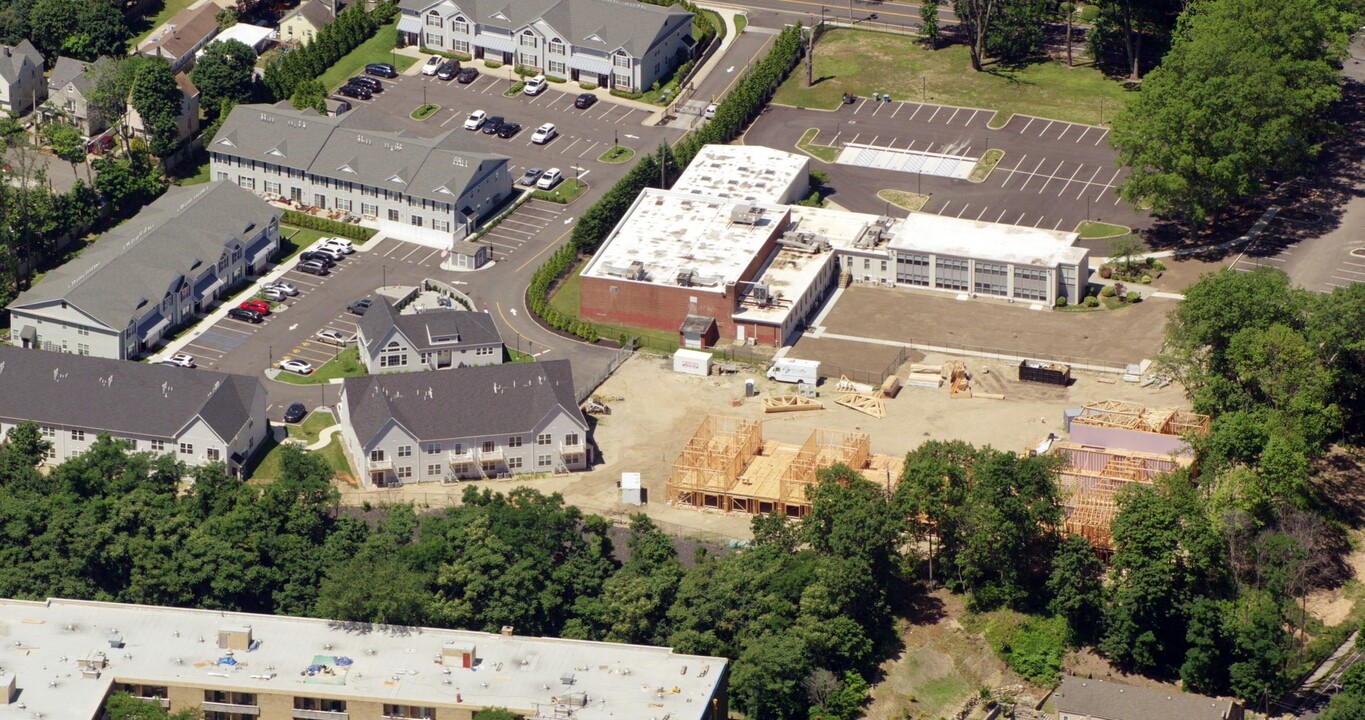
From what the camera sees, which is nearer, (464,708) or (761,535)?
(464,708)

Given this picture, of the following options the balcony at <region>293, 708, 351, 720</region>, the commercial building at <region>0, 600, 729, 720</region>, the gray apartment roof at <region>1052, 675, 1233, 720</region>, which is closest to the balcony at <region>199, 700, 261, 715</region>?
the commercial building at <region>0, 600, 729, 720</region>

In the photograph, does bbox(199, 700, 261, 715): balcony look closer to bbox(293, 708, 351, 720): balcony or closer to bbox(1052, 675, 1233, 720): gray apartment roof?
bbox(293, 708, 351, 720): balcony

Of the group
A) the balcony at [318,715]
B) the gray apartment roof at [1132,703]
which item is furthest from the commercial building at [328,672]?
the gray apartment roof at [1132,703]

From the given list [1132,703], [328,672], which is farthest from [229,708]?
[1132,703]

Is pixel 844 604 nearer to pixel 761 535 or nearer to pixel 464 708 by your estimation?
pixel 761 535

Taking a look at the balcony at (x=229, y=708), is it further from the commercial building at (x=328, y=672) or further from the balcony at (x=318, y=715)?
the balcony at (x=318, y=715)

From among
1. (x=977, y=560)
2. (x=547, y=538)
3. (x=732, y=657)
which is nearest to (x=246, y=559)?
(x=547, y=538)
